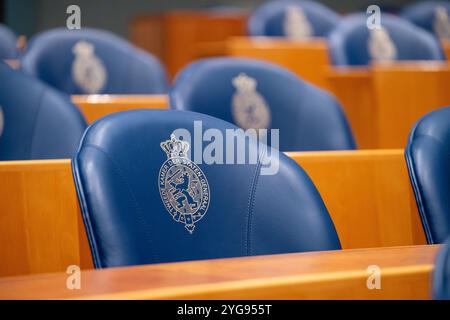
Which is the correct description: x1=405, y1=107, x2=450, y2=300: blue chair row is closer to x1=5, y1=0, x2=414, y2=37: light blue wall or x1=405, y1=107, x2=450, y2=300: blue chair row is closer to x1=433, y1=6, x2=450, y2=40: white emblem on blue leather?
x1=433, y1=6, x2=450, y2=40: white emblem on blue leather

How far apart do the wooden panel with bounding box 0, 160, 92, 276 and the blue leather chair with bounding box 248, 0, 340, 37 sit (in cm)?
192

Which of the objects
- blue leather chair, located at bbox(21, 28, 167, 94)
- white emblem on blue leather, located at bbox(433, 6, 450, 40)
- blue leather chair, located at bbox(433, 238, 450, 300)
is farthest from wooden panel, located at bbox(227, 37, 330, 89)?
blue leather chair, located at bbox(433, 238, 450, 300)

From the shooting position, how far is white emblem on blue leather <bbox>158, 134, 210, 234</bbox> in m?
0.88

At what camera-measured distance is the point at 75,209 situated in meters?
1.04

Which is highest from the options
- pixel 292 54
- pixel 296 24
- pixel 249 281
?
pixel 296 24

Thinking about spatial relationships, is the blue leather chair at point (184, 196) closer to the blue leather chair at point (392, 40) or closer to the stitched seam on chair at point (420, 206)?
the stitched seam on chair at point (420, 206)

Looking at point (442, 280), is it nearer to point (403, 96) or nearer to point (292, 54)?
point (403, 96)

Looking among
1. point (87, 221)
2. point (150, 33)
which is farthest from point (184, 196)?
point (150, 33)

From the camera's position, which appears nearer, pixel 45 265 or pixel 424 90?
pixel 45 265

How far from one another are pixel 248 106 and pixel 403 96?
0.59 meters
